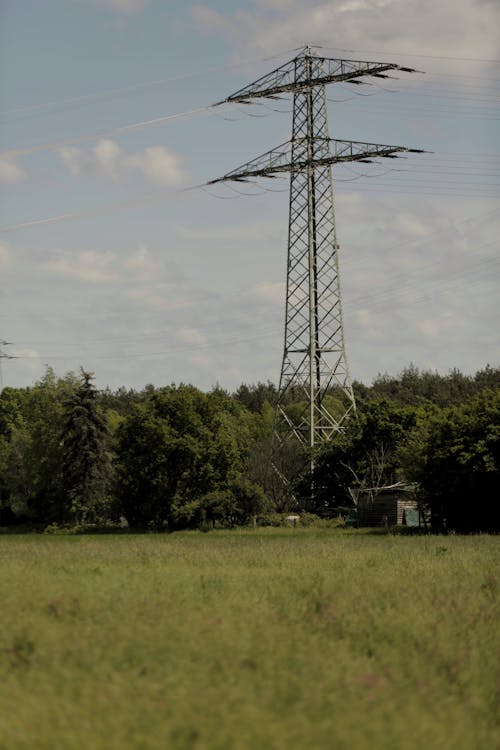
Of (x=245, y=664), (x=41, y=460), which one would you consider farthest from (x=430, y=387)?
(x=245, y=664)

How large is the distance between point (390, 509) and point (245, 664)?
223 feet

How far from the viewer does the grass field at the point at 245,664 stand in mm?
9727

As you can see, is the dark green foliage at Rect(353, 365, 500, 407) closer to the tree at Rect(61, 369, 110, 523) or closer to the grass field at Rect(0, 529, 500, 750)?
the tree at Rect(61, 369, 110, 523)

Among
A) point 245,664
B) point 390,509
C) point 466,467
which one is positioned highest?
point 466,467

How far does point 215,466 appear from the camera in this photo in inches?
3319

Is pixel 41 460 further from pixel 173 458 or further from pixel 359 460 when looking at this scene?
pixel 359 460

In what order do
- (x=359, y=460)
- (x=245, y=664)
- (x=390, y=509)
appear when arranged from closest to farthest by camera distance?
(x=245, y=664)
(x=390, y=509)
(x=359, y=460)

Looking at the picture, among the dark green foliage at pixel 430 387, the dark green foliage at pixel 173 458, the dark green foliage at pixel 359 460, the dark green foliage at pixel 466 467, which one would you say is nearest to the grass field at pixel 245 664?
the dark green foliage at pixel 466 467

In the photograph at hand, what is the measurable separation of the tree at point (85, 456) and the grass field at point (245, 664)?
Result: 228 feet

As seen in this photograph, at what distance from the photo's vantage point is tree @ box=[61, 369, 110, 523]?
298ft

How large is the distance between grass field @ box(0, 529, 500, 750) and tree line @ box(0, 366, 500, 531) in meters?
43.9

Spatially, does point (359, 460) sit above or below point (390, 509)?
above

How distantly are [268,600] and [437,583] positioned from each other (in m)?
5.79

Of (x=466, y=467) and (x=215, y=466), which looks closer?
(x=466, y=467)
